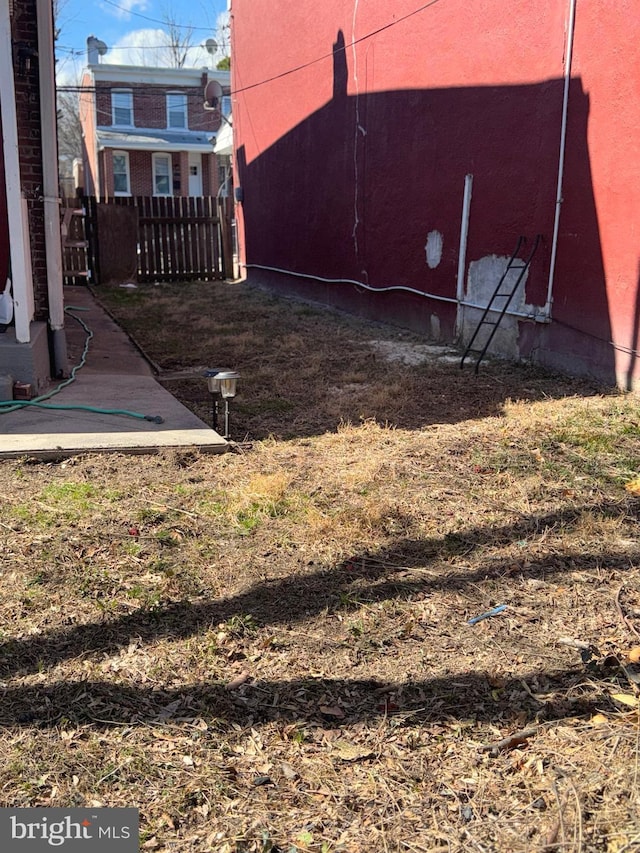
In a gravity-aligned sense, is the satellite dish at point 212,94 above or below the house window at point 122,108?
below

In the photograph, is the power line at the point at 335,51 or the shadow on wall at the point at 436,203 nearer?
the shadow on wall at the point at 436,203

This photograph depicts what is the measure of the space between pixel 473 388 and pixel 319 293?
6557mm

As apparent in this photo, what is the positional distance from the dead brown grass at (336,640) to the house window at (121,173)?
1149 inches

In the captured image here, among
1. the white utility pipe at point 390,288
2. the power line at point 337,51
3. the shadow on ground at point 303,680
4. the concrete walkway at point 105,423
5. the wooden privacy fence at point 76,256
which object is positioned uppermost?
the power line at point 337,51

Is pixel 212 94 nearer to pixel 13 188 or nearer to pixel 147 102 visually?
pixel 13 188

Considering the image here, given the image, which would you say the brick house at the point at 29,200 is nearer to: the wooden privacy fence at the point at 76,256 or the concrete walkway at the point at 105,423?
the concrete walkway at the point at 105,423

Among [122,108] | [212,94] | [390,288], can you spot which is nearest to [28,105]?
[390,288]

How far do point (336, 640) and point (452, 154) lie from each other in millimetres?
7135

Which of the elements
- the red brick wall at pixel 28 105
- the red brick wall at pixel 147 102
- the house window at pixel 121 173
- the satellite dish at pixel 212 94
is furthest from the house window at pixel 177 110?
the red brick wall at pixel 28 105

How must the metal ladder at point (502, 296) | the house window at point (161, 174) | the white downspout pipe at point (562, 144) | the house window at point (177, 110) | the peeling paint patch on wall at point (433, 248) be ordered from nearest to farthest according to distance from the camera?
the white downspout pipe at point (562, 144), the metal ladder at point (502, 296), the peeling paint patch on wall at point (433, 248), the house window at point (161, 174), the house window at point (177, 110)

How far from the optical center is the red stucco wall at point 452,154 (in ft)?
21.1

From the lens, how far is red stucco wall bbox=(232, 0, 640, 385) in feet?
21.1

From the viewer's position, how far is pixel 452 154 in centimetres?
862
